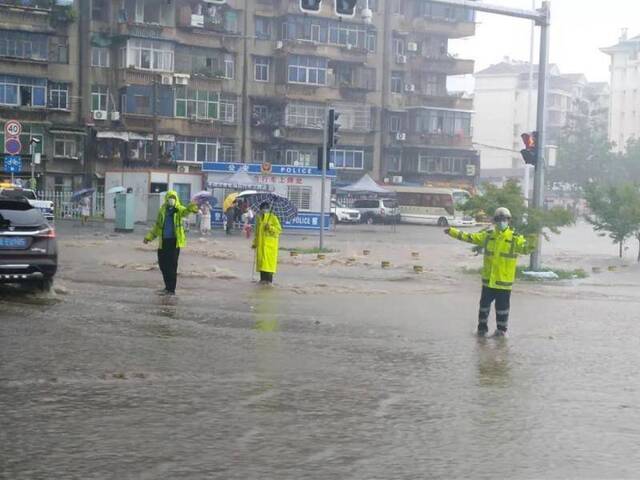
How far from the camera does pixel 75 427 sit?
21.6 ft

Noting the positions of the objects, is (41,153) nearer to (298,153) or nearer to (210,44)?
(210,44)

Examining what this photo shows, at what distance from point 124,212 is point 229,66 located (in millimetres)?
27377

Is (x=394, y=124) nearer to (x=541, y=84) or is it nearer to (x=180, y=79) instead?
(x=180, y=79)

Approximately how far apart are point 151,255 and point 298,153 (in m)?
41.7

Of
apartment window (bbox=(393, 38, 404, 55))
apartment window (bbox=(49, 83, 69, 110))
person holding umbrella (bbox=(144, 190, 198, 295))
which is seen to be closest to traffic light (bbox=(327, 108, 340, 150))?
person holding umbrella (bbox=(144, 190, 198, 295))

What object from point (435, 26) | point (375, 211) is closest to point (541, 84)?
point (375, 211)

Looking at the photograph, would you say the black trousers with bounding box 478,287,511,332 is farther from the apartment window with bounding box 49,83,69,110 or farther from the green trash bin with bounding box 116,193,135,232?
the apartment window with bounding box 49,83,69,110

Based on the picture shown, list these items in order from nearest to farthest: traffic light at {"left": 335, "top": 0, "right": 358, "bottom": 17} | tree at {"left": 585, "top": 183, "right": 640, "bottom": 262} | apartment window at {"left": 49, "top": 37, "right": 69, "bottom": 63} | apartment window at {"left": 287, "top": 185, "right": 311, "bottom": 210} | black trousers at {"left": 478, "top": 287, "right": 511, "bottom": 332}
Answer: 1. black trousers at {"left": 478, "top": 287, "right": 511, "bottom": 332}
2. traffic light at {"left": 335, "top": 0, "right": 358, "bottom": 17}
3. tree at {"left": 585, "top": 183, "right": 640, "bottom": 262}
4. apartment window at {"left": 287, "top": 185, "right": 311, "bottom": 210}
5. apartment window at {"left": 49, "top": 37, "right": 69, "bottom": 63}

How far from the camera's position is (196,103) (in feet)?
199

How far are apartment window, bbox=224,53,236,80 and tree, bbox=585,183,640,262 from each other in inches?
1415

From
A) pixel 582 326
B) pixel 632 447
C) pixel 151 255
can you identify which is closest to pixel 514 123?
pixel 151 255

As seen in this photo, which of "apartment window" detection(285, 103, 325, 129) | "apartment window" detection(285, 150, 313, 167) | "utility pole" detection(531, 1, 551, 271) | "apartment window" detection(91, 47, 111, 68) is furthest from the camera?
"apartment window" detection(285, 150, 313, 167)

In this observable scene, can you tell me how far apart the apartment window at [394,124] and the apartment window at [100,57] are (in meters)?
22.1

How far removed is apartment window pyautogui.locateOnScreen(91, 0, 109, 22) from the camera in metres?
58.5
